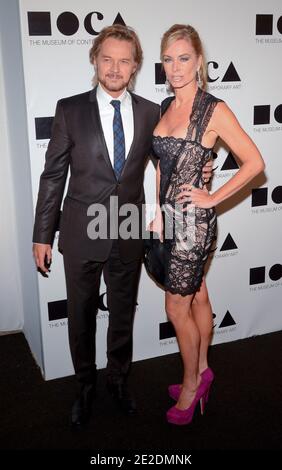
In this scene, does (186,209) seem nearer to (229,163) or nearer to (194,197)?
(194,197)

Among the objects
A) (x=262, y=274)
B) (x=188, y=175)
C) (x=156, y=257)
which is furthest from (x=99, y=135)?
(x=262, y=274)

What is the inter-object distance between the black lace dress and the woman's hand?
0.11ft

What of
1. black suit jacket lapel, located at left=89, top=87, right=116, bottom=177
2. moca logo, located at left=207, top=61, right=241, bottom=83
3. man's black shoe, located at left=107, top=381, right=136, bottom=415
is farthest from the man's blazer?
man's black shoe, located at left=107, top=381, right=136, bottom=415

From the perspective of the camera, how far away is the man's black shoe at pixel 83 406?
8.53ft

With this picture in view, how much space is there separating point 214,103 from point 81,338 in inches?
55.9

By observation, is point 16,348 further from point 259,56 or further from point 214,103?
point 259,56

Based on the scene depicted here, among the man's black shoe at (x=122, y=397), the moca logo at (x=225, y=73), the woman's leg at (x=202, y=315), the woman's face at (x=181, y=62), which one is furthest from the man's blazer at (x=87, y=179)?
the man's black shoe at (x=122, y=397)

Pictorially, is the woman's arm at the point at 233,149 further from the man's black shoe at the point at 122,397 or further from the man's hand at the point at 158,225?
the man's black shoe at the point at 122,397

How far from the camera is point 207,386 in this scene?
2703mm

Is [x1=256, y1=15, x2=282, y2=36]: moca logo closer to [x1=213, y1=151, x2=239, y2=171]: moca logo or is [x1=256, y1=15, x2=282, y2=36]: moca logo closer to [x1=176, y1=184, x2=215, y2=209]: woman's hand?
[x1=213, y1=151, x2=239, y2=171]: moca logo

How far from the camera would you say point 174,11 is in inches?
112

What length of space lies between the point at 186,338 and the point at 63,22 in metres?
1.84

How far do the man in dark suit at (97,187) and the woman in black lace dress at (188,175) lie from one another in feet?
0.50
